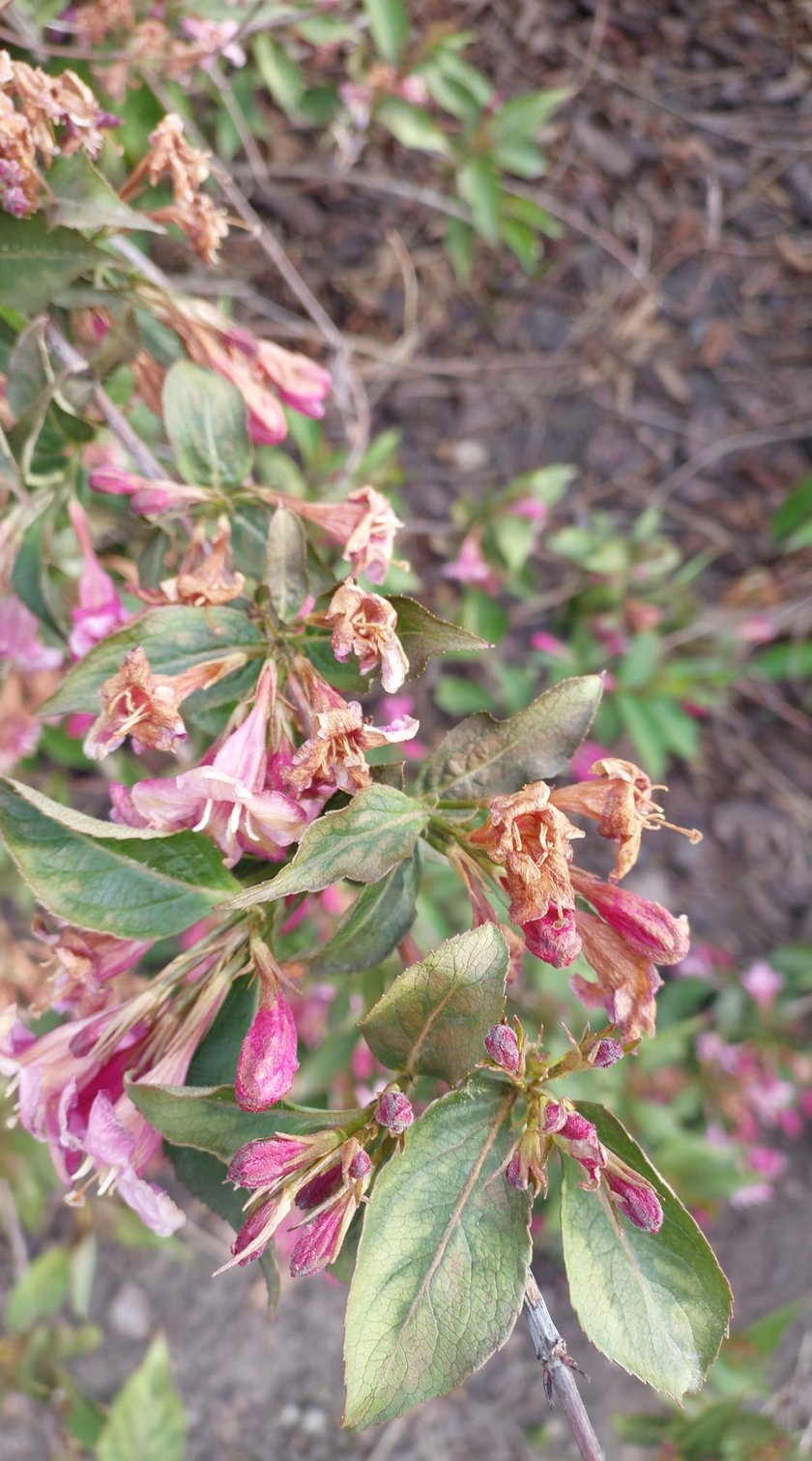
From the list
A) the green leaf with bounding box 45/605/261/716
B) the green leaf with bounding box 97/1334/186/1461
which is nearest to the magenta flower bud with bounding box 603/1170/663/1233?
the green leaf with bounding box 45/605/261/716

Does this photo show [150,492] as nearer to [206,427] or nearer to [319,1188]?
[206,427]

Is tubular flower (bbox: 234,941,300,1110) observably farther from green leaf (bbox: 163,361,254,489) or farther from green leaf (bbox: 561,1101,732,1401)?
green leaf (bbox: 163,361,254,489)

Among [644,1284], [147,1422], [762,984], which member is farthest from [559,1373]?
[762,984]

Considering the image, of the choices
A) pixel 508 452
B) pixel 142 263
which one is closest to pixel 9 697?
pixel 142 263

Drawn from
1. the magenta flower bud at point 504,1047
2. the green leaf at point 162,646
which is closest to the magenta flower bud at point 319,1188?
the magenta flower bud at point 504,1047

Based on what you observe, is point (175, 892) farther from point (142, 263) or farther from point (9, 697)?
point (9, 697)

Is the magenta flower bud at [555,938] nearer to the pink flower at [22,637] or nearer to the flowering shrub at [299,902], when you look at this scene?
the flowering shrub at [299,902]
